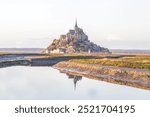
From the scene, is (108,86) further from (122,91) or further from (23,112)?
(23,112)

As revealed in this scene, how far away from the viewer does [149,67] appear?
81250 millimetres

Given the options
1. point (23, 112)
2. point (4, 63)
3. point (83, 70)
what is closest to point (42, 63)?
point (4, 63)

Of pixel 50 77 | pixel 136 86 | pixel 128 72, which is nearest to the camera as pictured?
pixel 136 86

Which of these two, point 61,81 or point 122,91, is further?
point 61,81

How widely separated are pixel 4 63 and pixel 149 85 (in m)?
64.9

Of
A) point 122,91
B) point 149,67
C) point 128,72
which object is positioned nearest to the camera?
point 122,91

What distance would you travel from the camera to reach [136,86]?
64750 mm

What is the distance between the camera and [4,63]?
121m

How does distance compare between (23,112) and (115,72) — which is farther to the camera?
(115,72)

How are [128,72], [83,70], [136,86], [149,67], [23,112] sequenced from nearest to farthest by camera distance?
[23,112] → [136,86] → [128,72] → [149,67] → [83,70]

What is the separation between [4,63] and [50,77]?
37513 millimetres

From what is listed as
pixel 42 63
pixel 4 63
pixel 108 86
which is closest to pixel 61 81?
pixel 108 86

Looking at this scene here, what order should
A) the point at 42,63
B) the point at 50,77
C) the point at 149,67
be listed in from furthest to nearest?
the point at 42,63 → the point at 50,77 → the point at 149,67

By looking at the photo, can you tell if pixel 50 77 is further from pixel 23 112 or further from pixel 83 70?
pixel 23 112
